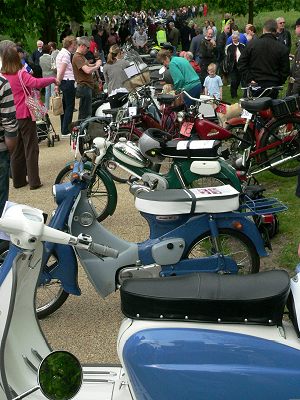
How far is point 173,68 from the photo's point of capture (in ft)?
29.0

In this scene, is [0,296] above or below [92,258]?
above

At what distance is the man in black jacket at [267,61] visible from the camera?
8500 millimetres

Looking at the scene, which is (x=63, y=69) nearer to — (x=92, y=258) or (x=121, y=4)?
(x=92, y=258)

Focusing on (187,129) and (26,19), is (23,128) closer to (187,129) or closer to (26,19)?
(187,129)

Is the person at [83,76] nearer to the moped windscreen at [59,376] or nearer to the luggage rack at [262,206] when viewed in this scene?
the luggage rack at [262,206]

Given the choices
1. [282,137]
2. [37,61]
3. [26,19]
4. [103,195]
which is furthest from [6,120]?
[26,19]

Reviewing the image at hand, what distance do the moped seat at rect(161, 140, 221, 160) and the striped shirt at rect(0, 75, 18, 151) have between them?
1398 millimetres

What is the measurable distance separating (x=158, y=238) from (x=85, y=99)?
22.7 ft

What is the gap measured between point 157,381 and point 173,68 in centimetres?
710

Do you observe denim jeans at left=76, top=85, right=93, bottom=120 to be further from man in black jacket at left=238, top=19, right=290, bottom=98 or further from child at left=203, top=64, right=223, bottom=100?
man in black jacket at left=238, top=19, right=290, bottom=98

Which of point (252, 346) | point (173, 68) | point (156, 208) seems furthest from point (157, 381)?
point (173, 68)

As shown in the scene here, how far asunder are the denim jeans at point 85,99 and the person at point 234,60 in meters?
4.40

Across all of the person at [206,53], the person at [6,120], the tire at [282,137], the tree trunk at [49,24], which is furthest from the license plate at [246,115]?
the tree trunk at [49,24]

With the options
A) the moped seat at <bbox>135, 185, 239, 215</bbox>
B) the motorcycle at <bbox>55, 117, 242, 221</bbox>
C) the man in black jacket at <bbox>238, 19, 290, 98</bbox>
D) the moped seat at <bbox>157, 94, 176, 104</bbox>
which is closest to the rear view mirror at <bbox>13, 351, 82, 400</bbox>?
the moped seat at <bbox>135, 185, 239, 215</bbox>
